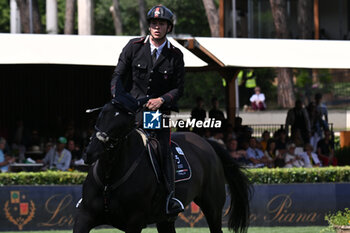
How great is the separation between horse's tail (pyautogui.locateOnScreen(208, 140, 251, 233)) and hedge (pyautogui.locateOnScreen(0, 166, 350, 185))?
3062 millimetres

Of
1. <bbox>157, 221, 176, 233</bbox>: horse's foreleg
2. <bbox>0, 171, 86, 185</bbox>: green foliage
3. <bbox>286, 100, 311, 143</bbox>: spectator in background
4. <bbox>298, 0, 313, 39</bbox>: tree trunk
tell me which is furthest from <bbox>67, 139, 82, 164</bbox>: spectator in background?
<bbox>298, 0, 313, 39</bbox>: tree trunk

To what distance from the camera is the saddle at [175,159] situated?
7.07 m

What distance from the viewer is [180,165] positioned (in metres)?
7.70

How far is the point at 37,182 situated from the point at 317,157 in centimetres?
597

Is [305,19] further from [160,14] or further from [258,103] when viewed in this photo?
[160,14]

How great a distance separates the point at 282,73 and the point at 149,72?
81.8 ft

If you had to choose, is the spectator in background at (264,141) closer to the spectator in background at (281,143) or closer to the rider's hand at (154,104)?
the spectator in background at (281,143)

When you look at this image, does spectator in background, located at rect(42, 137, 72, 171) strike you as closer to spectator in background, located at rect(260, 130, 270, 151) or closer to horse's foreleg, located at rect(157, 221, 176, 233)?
spectator in background, located at rect(260, 130, 270, 151)

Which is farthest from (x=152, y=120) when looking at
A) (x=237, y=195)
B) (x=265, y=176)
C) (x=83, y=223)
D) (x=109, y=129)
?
(x=265, y=176)

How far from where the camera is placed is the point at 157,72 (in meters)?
7.26

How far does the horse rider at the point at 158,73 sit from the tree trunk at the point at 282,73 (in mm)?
20514

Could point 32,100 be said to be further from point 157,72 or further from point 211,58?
point 157,72

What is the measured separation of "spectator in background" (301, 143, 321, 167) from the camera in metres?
14.8

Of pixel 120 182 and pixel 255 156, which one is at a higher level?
pixel 120 182
